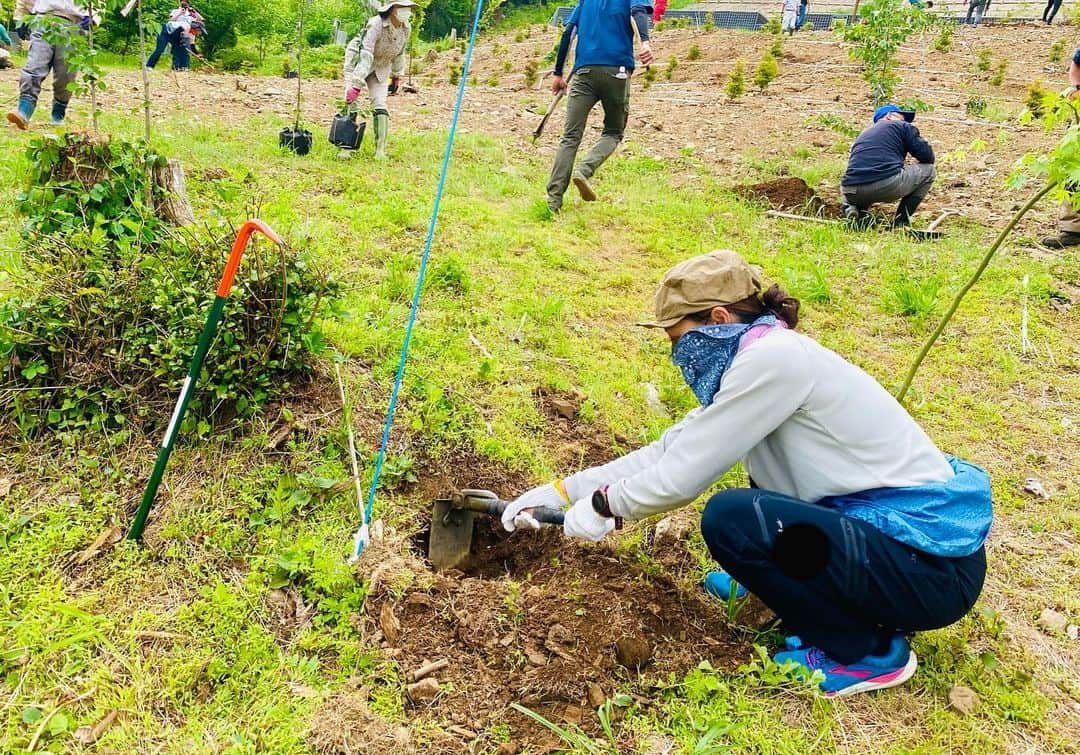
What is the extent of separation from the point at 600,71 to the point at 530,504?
180 inches

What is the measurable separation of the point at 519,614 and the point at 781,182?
245 inches

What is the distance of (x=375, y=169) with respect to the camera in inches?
269

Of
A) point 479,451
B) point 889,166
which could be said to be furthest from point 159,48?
point 479,451

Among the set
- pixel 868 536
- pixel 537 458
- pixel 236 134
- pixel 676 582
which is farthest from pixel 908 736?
pixel 236 134

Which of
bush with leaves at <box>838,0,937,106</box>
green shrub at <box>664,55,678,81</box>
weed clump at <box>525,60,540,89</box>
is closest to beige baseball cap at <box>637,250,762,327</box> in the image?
bush with leaves at <box>838,0,937,106</box>

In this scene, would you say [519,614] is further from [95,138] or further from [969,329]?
[969,329]

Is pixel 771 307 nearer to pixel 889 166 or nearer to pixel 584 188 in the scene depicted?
pixel 584 188

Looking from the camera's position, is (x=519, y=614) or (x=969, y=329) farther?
(x=969, y=329)

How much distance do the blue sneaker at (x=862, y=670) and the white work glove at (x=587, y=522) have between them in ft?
2.40

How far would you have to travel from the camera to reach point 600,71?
19.7 ft

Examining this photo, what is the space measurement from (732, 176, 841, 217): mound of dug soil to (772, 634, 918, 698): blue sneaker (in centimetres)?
530

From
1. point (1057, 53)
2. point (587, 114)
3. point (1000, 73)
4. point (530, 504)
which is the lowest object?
point (530, 504)

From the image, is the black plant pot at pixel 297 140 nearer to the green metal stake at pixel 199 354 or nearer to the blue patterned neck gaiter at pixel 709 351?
the green metal stake at pixel 199 354

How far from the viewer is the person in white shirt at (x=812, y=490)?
6.91 feet
